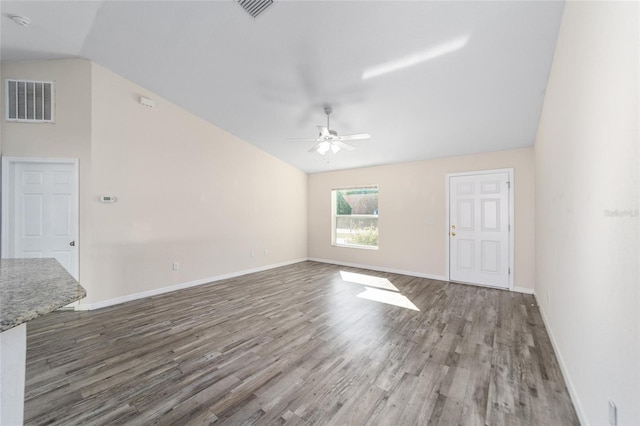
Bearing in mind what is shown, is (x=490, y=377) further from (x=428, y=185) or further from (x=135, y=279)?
(x=135, y=279)

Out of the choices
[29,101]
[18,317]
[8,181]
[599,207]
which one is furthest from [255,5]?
[8,181]

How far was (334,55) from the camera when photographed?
2.72m

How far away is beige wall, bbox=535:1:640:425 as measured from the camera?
1.02m

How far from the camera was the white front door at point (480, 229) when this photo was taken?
4379 mm

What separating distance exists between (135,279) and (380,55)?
177 inches

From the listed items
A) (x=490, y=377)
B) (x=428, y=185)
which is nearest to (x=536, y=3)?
(x=490, y=377)

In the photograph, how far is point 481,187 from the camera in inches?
182

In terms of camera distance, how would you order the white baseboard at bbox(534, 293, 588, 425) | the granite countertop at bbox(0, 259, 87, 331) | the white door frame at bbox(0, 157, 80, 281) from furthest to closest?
1. the white door frame at bbox(0, 157, 80, 281)
2. the white baseboard at bbox(534, 293, 588, 425)
3. the granite countertop at bbox(0, 259, 87, 331)

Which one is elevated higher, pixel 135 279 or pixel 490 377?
pixel 135 279

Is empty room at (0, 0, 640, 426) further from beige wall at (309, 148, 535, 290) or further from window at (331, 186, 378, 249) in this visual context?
window at (331, 186, 378, 249)

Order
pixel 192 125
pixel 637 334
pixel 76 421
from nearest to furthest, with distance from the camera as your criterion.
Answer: pixel 637 334, pixel 76 421, pixel 192 125

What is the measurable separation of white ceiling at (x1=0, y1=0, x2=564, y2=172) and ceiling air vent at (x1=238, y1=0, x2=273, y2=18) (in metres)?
0.05

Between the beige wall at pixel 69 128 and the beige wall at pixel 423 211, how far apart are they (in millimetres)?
4812

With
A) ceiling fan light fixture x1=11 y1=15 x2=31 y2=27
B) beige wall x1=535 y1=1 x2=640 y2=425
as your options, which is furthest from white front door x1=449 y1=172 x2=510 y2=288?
ceiling fan light fixture x1=11 y1=15 x2=31 y2=27
